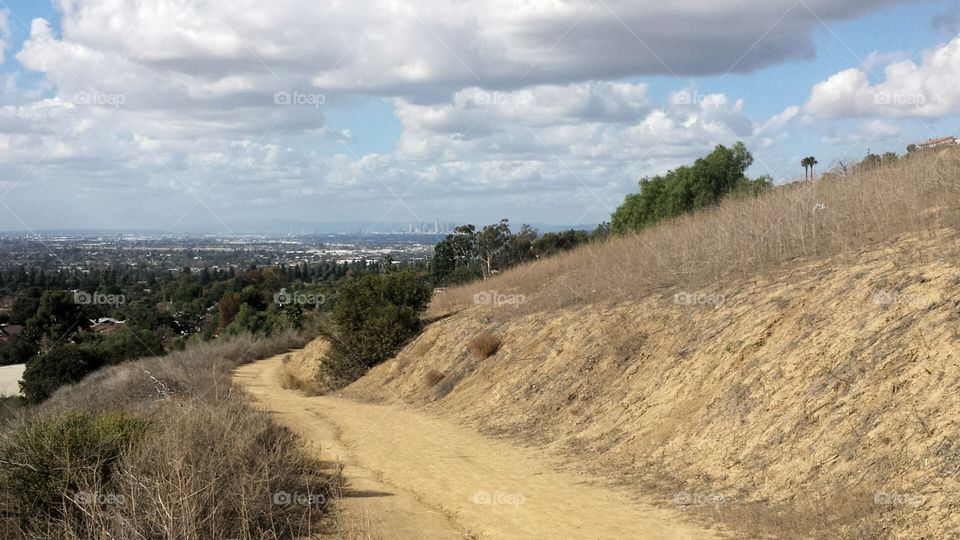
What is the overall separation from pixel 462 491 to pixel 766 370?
15.2 ft

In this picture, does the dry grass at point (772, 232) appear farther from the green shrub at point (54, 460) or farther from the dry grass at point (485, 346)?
the green shrub at point (54, 460)

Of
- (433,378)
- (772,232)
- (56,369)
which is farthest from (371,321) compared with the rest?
(56,369)

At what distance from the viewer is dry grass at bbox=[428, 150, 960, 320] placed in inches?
654

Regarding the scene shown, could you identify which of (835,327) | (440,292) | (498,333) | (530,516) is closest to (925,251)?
(835,327)

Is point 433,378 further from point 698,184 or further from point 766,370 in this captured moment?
point 698,184

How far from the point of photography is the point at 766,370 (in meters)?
12.5

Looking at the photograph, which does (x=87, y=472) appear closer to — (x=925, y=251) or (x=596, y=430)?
(x=596, y=430)

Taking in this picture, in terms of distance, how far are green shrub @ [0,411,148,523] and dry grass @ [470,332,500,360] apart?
1225cm

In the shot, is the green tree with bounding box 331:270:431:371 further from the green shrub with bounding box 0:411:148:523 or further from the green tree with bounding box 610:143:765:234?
the green shrub with bounding box 0:411:148:523

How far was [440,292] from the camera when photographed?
35688mm

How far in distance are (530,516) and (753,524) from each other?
8.39 ft

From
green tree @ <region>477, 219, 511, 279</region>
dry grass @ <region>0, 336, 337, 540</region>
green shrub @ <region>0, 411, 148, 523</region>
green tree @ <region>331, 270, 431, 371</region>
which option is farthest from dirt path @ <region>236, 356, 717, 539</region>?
green tree @ <region>477, 219, 511, 279</region>

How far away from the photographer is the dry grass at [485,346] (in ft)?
71.6

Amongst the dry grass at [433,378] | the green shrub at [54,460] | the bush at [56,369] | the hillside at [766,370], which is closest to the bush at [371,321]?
the hillside at [766,370]
